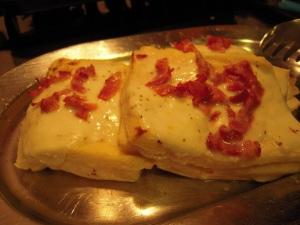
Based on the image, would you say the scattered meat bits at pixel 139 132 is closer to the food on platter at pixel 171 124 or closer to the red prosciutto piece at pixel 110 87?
the food on platter at pixel 171 124

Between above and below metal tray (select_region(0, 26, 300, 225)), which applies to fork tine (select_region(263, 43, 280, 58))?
above

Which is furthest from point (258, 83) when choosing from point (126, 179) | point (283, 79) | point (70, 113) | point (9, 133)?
point (9, 133)

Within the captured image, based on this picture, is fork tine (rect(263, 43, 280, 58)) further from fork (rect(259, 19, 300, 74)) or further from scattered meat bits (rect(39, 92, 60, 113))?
scattered meat bits (rect(39, 92, 60, 113))

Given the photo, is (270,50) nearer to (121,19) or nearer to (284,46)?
(284,46)

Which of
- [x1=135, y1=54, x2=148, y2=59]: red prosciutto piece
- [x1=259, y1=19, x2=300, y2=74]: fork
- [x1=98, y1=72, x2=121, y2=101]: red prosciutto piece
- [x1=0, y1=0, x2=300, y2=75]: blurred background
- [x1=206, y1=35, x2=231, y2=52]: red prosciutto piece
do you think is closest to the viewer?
[x1=98, y1=72, x2=121, y2=101]: red prosciutto piece

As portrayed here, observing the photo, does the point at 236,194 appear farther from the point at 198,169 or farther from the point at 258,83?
the point at 258,83

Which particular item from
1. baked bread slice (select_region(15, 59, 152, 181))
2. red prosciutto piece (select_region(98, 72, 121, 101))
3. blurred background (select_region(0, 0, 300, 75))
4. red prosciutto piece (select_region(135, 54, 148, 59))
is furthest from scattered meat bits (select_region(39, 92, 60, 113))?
blurred background (select_region(0, 0, 300, 75))

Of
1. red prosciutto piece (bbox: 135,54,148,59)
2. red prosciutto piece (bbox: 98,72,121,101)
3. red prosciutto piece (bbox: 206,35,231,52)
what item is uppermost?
red prosciutto piece (bbox: 135,54,148,59)

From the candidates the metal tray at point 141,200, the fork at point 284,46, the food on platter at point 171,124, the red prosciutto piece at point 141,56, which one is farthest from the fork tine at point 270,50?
the metal tray at point 141,200
